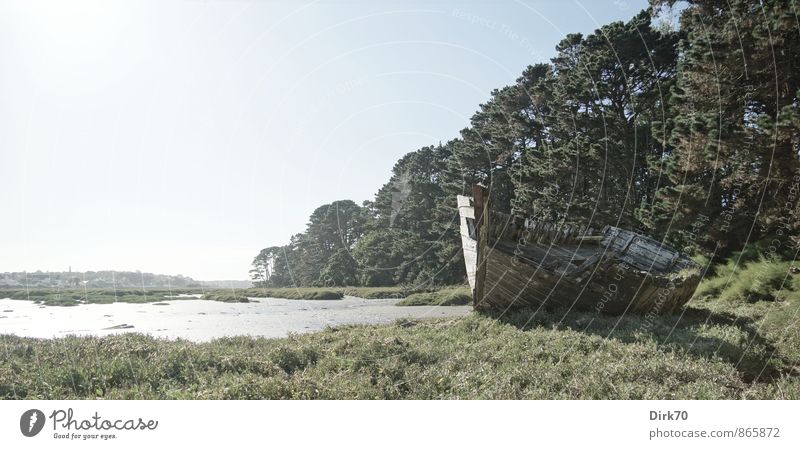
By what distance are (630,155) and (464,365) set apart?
21.8 meters

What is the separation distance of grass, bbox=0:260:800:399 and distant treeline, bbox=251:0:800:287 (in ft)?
15.5

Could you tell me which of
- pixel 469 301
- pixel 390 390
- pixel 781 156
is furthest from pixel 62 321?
pixel 781 156

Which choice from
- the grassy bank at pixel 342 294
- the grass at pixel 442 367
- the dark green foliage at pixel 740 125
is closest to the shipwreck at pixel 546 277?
the grass at pixel 442 367

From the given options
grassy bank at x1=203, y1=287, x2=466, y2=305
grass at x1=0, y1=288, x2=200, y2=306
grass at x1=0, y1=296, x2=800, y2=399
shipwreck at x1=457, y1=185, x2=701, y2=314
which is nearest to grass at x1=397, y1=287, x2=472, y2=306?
grassy bank at x1=203, y1=287, x2=466, y2=305

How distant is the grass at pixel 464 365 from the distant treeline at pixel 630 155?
4.72m

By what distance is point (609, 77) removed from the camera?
24.2 m

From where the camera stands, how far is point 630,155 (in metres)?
23.8

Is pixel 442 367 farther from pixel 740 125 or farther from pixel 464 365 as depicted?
pixel 740 125

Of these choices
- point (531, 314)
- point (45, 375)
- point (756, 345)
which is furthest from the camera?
point (531, 314)

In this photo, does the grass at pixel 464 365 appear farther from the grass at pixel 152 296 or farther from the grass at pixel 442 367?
the grass at pixel 152 296

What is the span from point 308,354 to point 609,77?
2405 centimetres

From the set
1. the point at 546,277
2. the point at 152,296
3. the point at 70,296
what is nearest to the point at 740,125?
the point at 546,277

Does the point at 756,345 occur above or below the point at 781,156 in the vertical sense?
below

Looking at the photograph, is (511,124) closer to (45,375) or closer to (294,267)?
(294,267)
